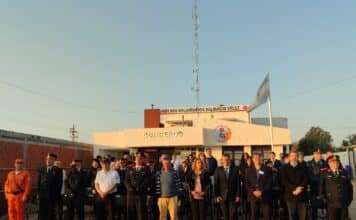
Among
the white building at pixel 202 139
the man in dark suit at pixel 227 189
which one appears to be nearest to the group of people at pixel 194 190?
the man in dark suit at pixel 227 189

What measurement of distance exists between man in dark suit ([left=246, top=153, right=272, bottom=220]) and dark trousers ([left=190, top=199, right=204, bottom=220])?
1.10 meters

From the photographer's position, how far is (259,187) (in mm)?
8492

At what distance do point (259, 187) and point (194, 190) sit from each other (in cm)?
148

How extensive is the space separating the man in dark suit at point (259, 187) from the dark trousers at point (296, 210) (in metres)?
0.52

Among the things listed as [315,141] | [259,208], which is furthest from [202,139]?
[315,141]

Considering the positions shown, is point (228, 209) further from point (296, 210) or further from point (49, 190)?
point (49, 190)

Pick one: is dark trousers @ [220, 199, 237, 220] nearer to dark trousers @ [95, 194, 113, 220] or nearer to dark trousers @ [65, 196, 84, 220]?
dark trousers @ [95, 194, 113, 220]

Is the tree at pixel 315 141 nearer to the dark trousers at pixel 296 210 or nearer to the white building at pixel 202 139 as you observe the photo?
the white building at pixel 202 139

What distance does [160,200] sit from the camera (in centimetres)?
824

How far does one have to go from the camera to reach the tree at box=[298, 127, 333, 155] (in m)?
54.4

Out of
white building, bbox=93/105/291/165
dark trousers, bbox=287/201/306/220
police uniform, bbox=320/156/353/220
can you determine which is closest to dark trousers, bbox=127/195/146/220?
dark trousers, bbox=287/201/306/220

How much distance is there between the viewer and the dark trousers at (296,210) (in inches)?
320

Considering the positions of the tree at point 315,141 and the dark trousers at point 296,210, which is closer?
the dark trousers at point 296,210

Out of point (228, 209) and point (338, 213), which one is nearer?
point (338, 213)
